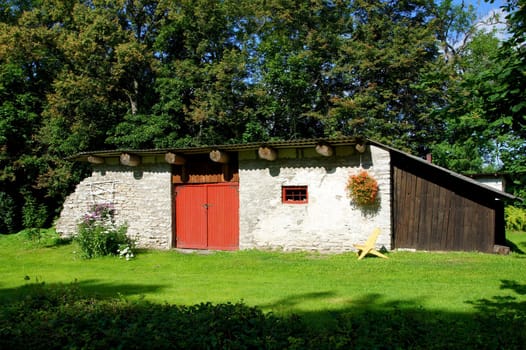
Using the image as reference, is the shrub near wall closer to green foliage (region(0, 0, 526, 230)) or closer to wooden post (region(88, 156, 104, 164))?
green foliage (region(0, 0, 526, 230))

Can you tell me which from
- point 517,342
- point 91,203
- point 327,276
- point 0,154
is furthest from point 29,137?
point 517,342

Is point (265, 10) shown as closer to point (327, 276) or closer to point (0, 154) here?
point (0, 154)

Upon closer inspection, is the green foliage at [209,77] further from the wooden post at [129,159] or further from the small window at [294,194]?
the small window at [294,194]

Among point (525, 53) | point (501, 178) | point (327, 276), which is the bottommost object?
point (327, 276)

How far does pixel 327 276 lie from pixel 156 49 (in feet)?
53.6

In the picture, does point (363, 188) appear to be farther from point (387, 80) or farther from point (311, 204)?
point (387, 80)

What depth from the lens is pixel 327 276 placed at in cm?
799

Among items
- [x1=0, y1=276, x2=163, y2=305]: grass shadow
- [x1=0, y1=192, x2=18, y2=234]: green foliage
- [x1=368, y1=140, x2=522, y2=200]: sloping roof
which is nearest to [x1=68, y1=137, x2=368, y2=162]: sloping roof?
[x1=368, y1=140, x2=522, y2=200]: sloping roof

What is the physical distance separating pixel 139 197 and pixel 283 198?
14.7 ft

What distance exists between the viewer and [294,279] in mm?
7758

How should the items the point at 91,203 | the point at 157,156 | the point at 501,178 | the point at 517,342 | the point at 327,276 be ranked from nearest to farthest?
the point at 517,342 < the point at 327,276 < the point at 157,156 < the point at 91,203 < the point at 501,178

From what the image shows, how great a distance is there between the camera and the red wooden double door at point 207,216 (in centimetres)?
1201

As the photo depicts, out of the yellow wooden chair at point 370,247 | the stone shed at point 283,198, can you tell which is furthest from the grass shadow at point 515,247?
the yellow wooden chair at point 370,247

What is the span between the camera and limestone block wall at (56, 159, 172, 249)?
12602mm
